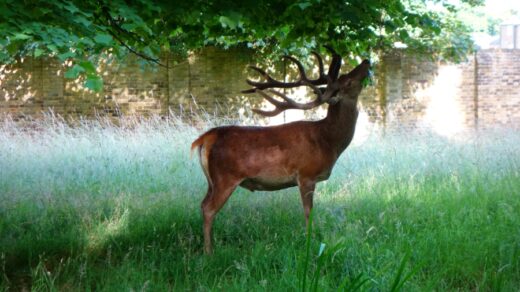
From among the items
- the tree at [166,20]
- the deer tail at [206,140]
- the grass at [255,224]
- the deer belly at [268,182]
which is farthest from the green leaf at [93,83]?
the deer belly at [268,182]

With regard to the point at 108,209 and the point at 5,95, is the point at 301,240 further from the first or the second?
the point at 5,95

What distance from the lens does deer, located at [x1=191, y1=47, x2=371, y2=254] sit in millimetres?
4902

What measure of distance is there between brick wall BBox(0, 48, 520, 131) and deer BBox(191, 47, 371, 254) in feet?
32.2

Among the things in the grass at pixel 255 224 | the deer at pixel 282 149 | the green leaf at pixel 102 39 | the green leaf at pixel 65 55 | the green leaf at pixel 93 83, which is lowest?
the grass at pixel 255 224

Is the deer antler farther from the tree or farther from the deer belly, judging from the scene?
the deer belly

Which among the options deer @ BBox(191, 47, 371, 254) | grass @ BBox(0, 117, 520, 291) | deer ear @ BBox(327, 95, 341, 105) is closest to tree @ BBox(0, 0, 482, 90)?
deer @ BBox(191, 47, 371, 254)

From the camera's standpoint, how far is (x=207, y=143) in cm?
499

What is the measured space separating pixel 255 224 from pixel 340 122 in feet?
4.06

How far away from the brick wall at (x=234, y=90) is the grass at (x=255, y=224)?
6756 mm

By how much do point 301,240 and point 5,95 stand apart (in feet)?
43.9

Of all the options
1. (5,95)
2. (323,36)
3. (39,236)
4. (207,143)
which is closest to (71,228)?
(39,236)

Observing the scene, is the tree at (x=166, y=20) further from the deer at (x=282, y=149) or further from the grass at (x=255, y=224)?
the grass at (x=255, y=224)

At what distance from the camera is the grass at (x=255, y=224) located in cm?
381

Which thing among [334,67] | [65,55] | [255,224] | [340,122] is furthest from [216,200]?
[65,55]
